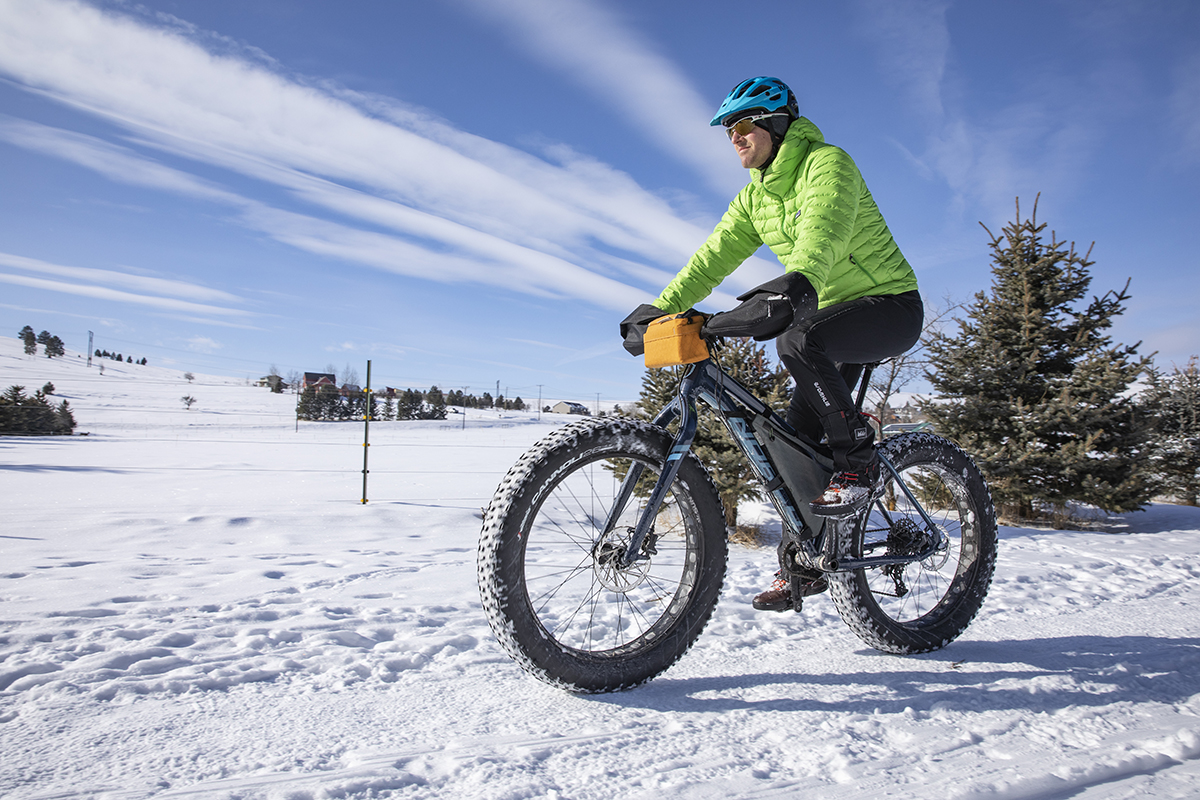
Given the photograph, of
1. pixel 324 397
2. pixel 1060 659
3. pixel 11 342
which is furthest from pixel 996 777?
pixel 11 342

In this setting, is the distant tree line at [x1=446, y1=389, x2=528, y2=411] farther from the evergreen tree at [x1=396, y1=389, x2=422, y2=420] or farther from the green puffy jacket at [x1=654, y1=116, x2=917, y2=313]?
the green puffy jacket at [x1=654, y1=116, x2=917, y2=313]

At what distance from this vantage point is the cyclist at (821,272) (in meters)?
2.29

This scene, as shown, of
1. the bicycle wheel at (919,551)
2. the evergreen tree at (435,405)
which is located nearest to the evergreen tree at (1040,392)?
the bicycle wheel at (919,551)

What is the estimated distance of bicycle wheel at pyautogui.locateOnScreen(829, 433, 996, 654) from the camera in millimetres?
2605

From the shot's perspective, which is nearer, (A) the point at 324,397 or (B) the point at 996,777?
(B) the point at 996,777

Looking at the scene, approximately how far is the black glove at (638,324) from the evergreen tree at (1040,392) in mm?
7937

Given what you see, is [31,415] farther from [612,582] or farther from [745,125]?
[745,125]

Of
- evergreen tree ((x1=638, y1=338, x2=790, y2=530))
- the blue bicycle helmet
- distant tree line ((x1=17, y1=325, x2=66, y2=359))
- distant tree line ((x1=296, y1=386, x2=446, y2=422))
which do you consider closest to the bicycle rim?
the blue bicycle helmet

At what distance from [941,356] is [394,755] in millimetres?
9946

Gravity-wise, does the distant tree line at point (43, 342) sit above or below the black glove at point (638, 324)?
above

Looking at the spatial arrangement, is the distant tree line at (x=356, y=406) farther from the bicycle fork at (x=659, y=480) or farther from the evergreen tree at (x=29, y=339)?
the evergreen tree at (x=29, y=339)

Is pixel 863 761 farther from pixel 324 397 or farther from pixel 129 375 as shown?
pixel 129 375

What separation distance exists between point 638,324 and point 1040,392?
9.08 metres

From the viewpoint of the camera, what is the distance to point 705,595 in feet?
7.57
